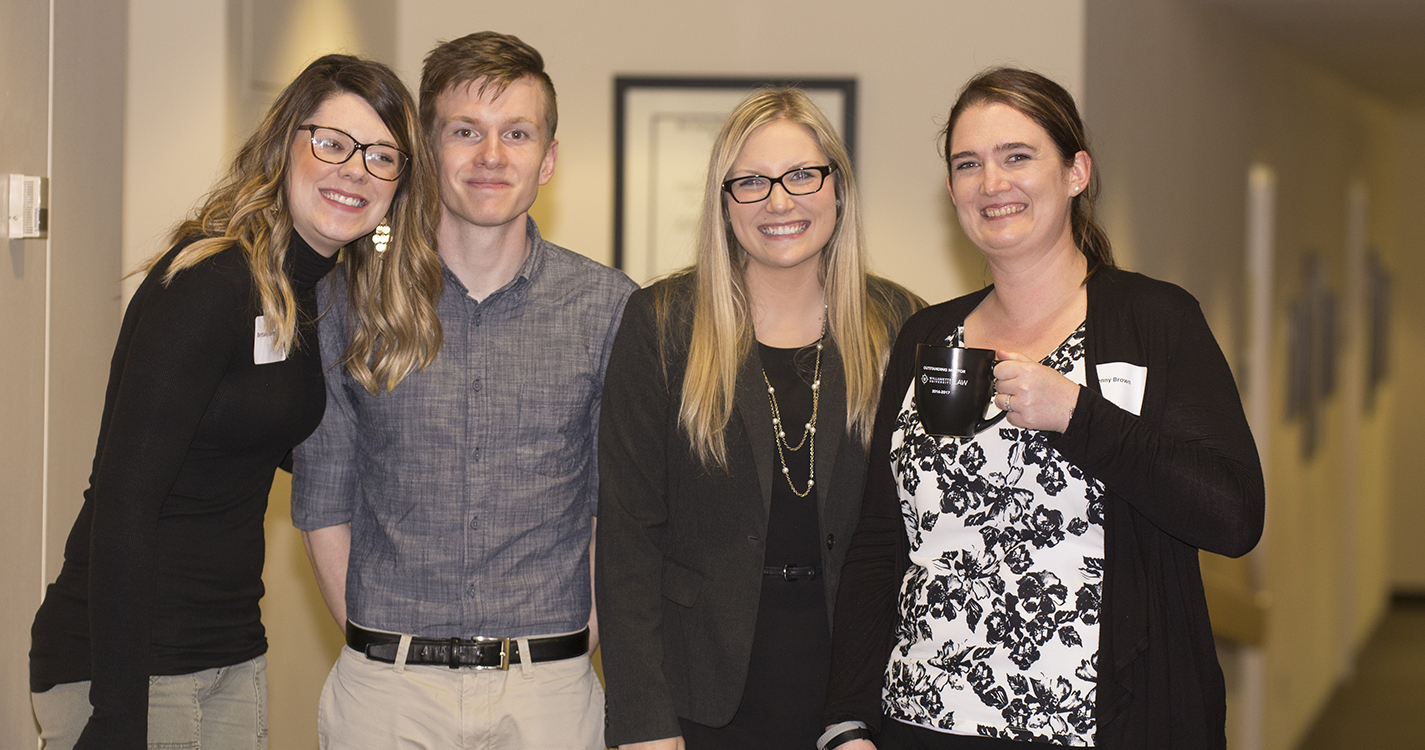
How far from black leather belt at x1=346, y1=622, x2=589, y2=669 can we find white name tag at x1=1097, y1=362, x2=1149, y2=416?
1.01m

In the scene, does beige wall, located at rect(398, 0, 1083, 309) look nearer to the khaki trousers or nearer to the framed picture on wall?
the framed picture on wall

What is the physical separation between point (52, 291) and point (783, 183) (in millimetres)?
1428

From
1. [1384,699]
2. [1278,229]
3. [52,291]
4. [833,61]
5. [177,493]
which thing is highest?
[833,61]

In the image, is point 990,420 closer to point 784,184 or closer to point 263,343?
point 784,184

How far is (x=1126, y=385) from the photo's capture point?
169 cm

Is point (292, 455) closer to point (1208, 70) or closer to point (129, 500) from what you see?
point (129, 500)

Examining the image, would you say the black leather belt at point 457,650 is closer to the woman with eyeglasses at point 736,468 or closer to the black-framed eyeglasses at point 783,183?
the woman with eyeglasses at point 736,468

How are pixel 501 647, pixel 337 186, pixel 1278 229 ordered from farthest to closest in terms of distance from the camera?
pixel 1278 229, pixel 501 647, pixel 337 186

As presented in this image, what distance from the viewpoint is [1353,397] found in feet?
28.7

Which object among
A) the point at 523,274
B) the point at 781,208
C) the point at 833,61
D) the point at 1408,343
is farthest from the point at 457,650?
the point at 1408,343

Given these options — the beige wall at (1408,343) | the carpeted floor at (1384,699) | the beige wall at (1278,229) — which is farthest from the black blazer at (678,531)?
the beige wall at (1408,343)

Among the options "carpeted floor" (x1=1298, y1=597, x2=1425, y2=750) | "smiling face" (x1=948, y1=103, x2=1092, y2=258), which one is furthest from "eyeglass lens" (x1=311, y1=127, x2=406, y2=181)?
"carpeted floor" (x1=1298, y1=597, x2=1425, y2=750)

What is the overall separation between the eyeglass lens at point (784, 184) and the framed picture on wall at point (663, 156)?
1.70 m

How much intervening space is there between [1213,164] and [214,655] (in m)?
4.55
